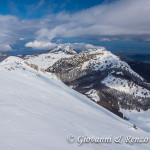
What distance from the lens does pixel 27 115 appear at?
1390 centimetres

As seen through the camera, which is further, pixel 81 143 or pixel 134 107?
pixel 134 107

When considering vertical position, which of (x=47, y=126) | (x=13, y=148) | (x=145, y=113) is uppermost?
(x=145, y=113)

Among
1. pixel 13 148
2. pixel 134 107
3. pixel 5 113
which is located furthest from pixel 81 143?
pixel 134 107

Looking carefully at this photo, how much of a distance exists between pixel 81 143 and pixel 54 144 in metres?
2.49

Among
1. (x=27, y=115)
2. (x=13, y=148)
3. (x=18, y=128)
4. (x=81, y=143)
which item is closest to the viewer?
(x=13, y=148)

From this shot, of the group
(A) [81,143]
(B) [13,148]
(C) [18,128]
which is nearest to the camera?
(B) [13,148]

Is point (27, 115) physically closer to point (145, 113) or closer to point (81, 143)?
point (81, 143)

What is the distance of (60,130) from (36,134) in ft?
8.07

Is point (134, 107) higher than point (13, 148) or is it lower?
higher

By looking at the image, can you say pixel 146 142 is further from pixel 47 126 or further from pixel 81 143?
pixel 47 126

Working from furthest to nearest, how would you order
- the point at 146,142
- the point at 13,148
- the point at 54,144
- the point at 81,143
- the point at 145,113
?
the point at 145,113, the point at 146,142, the point at 81,143, the point at 54,144, the point at 13,148

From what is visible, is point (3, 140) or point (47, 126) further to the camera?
point (47, 126)

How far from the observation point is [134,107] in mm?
184250

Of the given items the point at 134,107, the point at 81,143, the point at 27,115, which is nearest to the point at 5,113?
the point at 27,115
